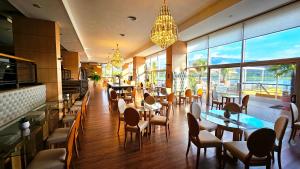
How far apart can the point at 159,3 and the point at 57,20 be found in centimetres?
346

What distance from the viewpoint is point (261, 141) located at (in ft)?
6.25

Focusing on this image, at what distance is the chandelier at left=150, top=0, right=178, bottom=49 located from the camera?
11.6ft

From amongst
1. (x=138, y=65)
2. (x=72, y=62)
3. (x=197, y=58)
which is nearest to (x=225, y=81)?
(x=197, y=58)

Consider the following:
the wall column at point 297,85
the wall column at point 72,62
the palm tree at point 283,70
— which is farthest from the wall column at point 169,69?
the wall column at point 72,62

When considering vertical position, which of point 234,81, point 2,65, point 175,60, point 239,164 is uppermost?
point 175,60

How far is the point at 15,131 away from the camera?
2203 millimetres

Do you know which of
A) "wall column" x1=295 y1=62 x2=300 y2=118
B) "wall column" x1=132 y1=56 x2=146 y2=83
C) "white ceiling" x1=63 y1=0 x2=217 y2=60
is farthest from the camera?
"wall column" x1=132 y1=56 x2=146 y2=83

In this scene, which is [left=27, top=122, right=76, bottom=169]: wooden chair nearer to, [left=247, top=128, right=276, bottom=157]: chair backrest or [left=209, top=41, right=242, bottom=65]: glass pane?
[left=247, top=128, right=276, bottom=157]: chair backrest

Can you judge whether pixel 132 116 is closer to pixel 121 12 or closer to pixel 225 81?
pixel 121 12

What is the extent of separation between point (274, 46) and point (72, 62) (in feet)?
39.0

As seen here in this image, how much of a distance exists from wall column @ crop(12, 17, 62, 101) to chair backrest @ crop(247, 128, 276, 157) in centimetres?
568

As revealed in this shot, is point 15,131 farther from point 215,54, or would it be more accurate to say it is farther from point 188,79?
point 188,79

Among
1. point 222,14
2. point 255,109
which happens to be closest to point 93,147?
point 222,14

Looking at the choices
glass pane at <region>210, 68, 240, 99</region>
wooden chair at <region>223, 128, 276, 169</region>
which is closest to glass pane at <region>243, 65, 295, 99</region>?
glass pane at <region>210, 68, 240, 99</region>
